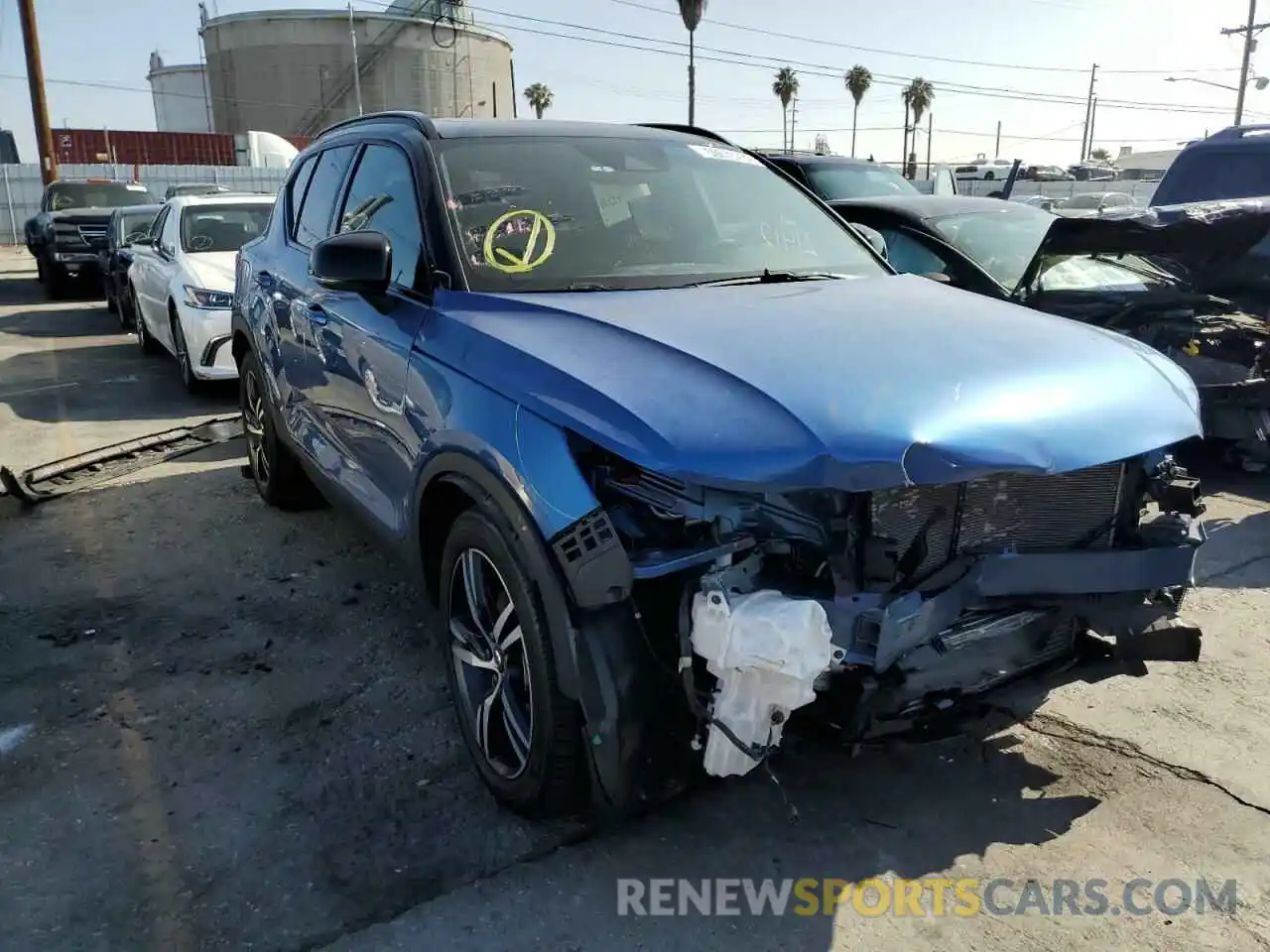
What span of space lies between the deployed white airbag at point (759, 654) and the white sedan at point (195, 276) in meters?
6.59

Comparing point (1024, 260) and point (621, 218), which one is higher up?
point (621, 218)

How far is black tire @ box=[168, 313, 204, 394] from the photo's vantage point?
885cm

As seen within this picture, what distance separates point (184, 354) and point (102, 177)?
2638 centimetres

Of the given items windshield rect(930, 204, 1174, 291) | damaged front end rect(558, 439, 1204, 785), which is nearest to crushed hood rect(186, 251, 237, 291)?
windshield rect(930, 204, 1174, 291)

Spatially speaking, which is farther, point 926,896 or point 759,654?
point 926,896

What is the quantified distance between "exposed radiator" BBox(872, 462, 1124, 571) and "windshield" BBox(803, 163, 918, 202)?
7.47 meters

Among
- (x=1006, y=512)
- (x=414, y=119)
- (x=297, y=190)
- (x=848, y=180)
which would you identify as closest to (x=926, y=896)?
(x=1006, y=512)

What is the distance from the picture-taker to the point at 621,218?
3.57 metres

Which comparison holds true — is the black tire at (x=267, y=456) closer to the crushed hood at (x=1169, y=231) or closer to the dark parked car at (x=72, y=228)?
the crushed hood at (x=1169, y=231)

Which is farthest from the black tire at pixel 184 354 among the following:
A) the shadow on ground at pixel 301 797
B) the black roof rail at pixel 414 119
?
the black roof rail at pixel 414 119

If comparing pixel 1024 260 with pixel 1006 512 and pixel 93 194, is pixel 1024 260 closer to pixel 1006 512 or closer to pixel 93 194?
pixel 1006 512

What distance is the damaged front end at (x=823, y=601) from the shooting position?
2277 mm

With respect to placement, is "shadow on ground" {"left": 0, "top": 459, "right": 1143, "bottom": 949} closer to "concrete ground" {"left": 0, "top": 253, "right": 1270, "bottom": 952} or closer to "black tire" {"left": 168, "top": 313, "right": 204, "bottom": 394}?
"concrete ground" {"left": 0, "top": 253, "right": 1270, "bottom": 952}

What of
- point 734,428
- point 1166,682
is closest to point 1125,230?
point 1166,682
